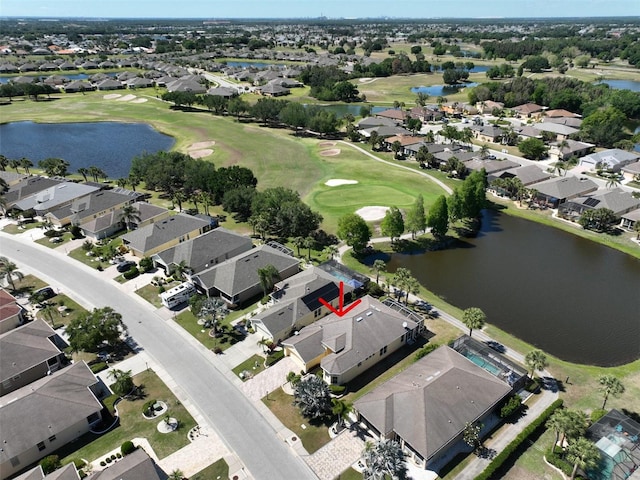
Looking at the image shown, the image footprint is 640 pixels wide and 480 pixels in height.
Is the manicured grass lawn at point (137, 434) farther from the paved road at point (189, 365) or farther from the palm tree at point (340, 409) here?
the palm tree at point (340, 409)

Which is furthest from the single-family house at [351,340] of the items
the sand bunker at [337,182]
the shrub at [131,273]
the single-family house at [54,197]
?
the single-family house at [54,197]

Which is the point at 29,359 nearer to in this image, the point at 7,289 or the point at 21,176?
the point at 7,289

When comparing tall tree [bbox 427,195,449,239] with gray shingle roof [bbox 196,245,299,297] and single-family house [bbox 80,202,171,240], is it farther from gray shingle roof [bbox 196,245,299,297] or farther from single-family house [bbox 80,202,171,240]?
single-family house [bbox 80,202,171,240]

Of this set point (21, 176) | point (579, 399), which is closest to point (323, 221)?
point (579, 399)

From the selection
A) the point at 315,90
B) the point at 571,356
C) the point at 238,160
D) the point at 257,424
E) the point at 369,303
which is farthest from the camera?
the point at 315,90

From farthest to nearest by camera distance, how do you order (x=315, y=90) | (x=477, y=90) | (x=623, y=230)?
(x=315, y=90), (x=477, y=90), (x=623, y=230)

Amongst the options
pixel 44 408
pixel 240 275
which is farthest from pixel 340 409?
pixel 44 408

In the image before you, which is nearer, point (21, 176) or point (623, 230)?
point (623, 230)
